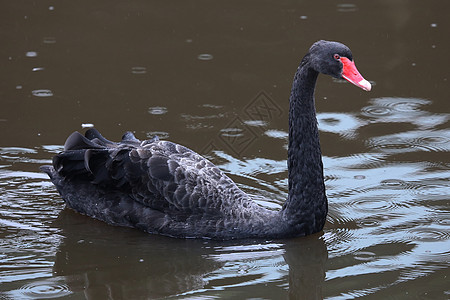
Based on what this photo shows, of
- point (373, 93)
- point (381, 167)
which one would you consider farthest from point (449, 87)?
point (381, 167)

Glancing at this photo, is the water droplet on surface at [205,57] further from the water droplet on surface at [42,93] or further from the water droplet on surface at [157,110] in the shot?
the water droplet on surface at [42,93]

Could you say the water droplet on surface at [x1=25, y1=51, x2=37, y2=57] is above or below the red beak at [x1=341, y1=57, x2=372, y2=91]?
below

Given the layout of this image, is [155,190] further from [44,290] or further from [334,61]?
[334,61]

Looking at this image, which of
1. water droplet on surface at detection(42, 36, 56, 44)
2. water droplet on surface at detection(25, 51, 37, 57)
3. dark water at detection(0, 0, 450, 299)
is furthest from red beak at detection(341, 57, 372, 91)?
water droplet on surface at detection(42, 36, 56, 44)

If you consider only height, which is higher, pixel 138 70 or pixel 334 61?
pixel 334 61

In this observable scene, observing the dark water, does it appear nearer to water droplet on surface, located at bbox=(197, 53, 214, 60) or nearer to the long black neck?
water droplet on surface, located at bbox=(197, 53, 214, 60)

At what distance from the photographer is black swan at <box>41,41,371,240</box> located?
5922 millimetres

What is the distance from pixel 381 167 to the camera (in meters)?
7.11

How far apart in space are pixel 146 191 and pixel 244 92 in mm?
2693

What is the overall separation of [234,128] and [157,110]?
84 cm

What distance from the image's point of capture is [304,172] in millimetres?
6000

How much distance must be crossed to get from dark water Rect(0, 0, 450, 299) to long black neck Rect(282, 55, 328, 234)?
181mm

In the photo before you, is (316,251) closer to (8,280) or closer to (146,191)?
(146,191)

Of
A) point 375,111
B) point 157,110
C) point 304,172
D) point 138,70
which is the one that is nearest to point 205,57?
point 138,70
